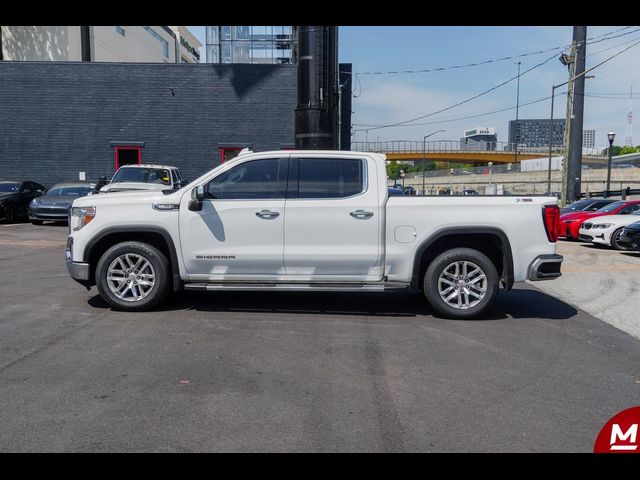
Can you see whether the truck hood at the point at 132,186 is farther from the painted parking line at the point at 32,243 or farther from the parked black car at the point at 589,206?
the parked black car at the point at 589,206

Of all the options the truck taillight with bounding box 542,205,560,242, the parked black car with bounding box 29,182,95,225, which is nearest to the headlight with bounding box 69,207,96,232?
the truck taillight with bounding box 542,205,560,242

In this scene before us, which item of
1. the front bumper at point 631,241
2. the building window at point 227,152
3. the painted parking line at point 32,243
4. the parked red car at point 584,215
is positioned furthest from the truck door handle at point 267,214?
the building window at point 227,152

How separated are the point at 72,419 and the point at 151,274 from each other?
336 cm

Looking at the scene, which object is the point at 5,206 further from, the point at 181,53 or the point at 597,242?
the point at 181,53

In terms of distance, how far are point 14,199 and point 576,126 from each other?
88.2 feet

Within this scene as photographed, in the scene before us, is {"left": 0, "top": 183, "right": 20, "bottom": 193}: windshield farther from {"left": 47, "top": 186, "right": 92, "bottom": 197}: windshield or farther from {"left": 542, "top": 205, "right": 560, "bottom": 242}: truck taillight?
{"left": 542, "top": 205, "right": 560, "bottom": 242}: truck taillight

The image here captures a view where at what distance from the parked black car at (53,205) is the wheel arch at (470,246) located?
1514 cm

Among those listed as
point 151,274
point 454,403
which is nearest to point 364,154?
point 151,274

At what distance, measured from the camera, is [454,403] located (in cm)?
455

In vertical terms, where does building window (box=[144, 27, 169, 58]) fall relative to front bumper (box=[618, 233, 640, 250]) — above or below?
above

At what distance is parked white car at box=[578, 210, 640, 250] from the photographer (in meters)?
15.6

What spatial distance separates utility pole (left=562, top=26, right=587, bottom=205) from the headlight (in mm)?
25562

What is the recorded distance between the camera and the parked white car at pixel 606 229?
1555 centimetres

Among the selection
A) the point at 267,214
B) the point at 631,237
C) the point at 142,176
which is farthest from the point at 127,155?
the point at 267,214
